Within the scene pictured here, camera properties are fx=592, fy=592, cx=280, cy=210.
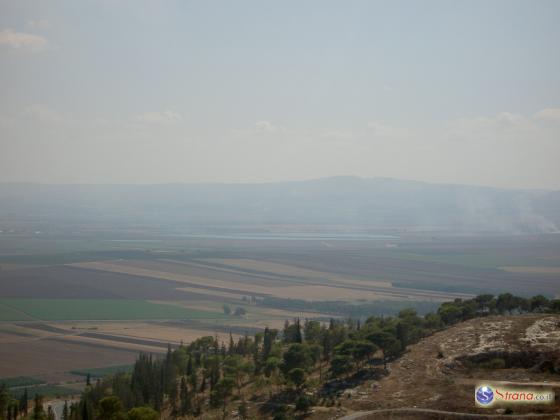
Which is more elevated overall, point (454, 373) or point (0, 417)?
point (454, 373)

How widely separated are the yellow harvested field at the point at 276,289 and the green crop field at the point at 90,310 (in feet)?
59.7

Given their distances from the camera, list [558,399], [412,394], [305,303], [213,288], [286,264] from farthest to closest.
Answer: [286,264], [213,288], [305,303], [412,394], [558,399]

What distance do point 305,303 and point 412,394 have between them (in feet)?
207

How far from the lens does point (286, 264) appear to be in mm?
143750

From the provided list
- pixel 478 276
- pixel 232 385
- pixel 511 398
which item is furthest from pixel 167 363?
pixel 478 276

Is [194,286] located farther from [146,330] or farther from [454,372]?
[454,372]

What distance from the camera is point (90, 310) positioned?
303ft

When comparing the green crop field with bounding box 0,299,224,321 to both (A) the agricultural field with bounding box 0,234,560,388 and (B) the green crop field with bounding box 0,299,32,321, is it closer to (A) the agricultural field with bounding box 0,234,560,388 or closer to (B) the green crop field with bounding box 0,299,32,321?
(B) the green crop field with bounding box 0,299,32,321

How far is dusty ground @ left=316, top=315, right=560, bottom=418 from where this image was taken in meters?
32.5

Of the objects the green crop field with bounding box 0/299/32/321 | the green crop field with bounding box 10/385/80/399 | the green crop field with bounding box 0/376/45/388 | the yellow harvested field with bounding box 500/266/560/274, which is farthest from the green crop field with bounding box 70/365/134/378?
the yellow harvested field with bounding box 500/266/560/274

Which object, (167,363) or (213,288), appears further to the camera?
(213,288)

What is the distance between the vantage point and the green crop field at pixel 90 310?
289 ft

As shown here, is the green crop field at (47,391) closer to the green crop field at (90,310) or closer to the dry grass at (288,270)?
the green crop field at (90,310)

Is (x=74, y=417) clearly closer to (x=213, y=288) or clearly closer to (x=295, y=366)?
(x=295, y=366)
